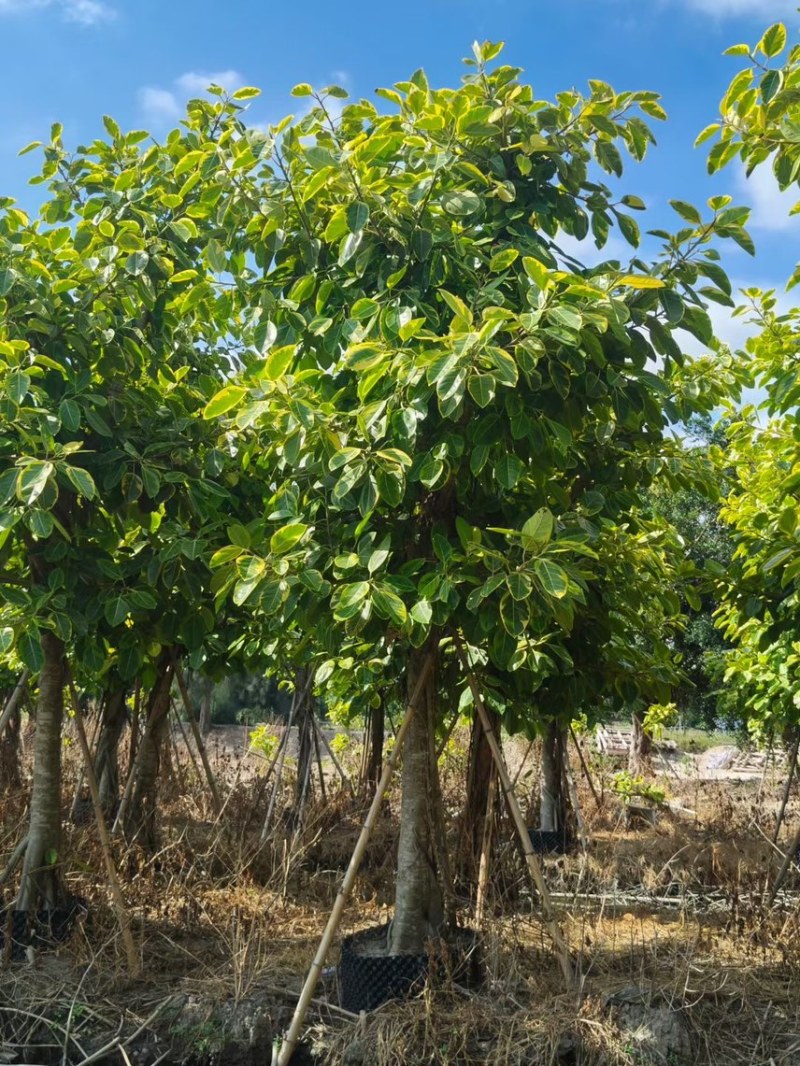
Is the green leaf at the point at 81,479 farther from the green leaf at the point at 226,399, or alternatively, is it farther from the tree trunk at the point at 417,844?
the tree trunk at the point at 417,844

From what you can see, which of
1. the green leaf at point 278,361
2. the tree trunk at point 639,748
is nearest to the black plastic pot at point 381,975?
the green leaf at point 278,361

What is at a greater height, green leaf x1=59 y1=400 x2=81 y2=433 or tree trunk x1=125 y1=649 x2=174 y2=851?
green leaf x1=59 y1=400 x2=81 y2=433

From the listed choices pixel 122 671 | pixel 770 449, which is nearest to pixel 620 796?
pixel 770 449

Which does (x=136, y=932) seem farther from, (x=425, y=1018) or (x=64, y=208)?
(x=64, y=208)

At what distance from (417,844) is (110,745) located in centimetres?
311

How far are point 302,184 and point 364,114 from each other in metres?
0.33

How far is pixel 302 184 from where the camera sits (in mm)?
3691

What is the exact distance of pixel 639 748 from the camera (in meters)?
14.5

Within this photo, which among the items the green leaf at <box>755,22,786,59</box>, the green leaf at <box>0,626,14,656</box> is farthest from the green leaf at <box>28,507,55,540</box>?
the green leaf at <box>755,22,786,59</box>

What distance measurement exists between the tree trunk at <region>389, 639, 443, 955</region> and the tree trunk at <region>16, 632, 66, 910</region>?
5.63 ft

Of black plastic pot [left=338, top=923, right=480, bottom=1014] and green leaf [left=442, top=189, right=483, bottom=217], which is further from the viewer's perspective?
black plastic pot [left=338, top=923, right=480, bottom=1014]

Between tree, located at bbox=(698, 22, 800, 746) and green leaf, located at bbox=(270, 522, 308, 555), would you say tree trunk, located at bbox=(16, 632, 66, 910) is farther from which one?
tree, located at bbox=(698, 22, 800, 746)

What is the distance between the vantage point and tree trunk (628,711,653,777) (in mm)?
13594

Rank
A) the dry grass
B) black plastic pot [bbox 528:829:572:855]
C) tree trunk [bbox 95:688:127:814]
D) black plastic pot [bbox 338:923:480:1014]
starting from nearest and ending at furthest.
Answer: the dry grass < black plastic pot [bbox 338:923:480:1014] < tree trunk [bbox 95:688:127:814] < black plastic pot [bbox 528:829:572:855]
